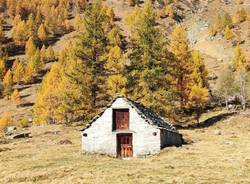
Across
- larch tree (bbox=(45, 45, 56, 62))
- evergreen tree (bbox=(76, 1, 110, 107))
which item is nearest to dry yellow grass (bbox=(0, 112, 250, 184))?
evergreen tree (bbox=(76, 1, 110, 107))

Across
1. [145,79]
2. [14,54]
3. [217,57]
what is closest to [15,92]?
[14,54]


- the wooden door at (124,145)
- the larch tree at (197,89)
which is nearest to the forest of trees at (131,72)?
the larch tree at (197,89)

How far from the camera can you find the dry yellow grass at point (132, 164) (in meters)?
35.2

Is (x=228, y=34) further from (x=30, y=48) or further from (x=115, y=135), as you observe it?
(x=115, y=135)

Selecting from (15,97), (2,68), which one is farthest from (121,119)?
(2,68)

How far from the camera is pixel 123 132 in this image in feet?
167

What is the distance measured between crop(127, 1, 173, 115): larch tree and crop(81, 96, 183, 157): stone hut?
1158cm

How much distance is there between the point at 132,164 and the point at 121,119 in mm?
9733

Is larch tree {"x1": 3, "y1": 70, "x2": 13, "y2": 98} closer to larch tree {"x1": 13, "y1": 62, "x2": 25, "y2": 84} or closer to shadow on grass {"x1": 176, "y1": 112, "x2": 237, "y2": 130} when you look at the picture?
larch tree {"x1": 13, "y1": 62, "x2": 25, "y2": 84}

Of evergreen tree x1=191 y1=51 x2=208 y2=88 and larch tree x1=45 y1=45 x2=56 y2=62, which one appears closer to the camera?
evergreen tree x1=191 y1=51 x2=208 y2=88

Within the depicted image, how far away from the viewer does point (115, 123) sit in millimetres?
51938

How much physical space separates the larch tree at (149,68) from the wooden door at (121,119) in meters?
11.7

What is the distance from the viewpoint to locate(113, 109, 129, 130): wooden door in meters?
51.7

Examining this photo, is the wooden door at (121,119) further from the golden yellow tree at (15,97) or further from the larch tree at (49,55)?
the larch tree at (49,55)
